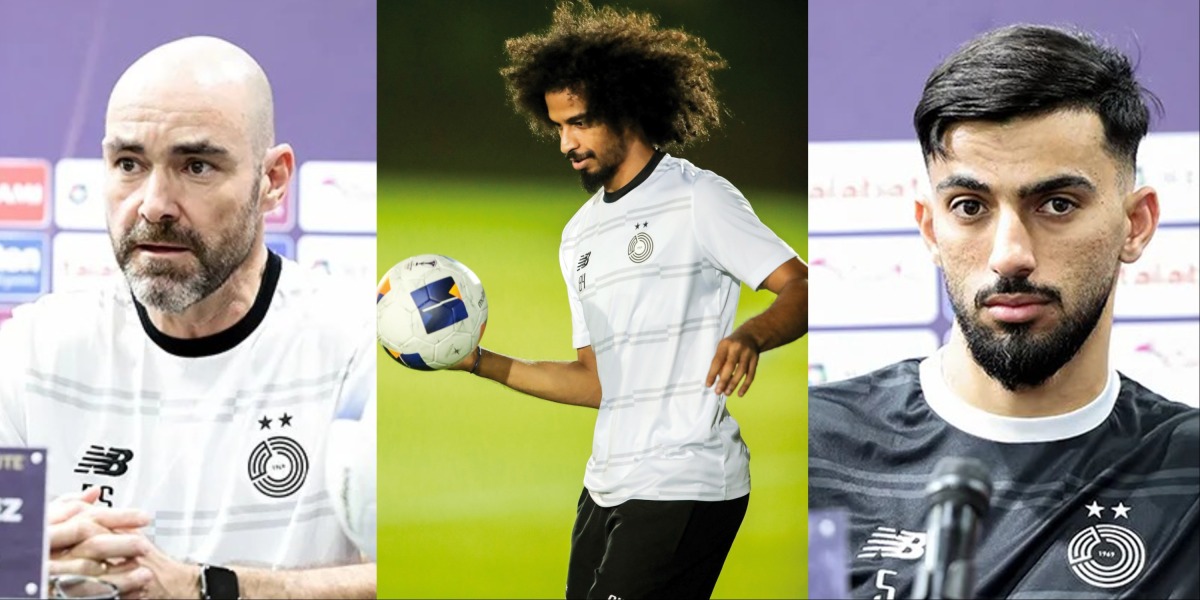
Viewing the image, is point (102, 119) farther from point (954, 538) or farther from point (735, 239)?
point (954, 538)

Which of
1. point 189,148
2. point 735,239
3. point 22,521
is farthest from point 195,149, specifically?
point 735,239

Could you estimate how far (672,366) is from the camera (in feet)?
11.3

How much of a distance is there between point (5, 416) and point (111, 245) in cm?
58

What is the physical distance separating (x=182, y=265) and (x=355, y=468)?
783 mm

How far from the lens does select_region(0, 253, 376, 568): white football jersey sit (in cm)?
343

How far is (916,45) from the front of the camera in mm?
3523

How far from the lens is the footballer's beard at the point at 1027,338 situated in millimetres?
3332

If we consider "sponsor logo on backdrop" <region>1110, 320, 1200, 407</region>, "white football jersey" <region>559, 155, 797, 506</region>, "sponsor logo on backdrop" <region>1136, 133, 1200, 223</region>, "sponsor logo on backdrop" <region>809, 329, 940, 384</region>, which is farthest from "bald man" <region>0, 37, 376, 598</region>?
"sponsor logo on backdrop" <region>1136, 133, 1200, 223</region>

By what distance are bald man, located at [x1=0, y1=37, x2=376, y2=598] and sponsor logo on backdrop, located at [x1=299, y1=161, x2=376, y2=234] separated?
91 mm

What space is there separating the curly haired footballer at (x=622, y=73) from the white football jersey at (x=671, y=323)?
0.56 ft

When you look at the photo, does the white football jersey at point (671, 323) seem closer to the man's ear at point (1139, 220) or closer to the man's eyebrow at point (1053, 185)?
the man's eyebrow at point (1053, 185)

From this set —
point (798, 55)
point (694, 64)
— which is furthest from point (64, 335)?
point (798, 55)

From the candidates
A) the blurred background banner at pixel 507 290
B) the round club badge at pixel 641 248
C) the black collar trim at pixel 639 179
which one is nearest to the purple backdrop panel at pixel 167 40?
the blurred background banner at pixel 507 290

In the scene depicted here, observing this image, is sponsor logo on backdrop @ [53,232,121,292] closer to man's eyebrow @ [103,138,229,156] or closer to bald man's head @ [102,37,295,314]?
bald man's head @ [102,37,295,314]
